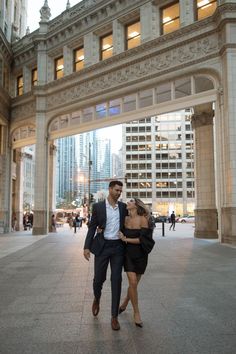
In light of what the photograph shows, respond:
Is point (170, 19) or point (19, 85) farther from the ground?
point (170, 19)

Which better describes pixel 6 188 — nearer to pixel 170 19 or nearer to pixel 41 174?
pixel 41 174

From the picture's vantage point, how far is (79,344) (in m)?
4.31

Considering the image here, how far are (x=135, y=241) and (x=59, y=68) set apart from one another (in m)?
24.6

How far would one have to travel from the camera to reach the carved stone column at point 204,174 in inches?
856

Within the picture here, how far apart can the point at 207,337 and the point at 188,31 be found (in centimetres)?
1769

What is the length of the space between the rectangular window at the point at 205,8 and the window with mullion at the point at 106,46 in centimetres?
627

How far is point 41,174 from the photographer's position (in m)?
26.4

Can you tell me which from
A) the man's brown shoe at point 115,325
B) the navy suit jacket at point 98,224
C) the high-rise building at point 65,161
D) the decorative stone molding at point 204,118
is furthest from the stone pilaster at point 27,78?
the high-rise building at point 65,161

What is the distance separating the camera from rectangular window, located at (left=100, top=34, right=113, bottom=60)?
2416 cm

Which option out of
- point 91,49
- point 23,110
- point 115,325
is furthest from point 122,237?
point 23,110

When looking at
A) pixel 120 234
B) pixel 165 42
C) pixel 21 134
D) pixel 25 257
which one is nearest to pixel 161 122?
pixel 21 134

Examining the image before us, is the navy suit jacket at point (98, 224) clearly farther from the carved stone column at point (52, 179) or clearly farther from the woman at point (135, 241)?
the carved stone column at point (52, 179)

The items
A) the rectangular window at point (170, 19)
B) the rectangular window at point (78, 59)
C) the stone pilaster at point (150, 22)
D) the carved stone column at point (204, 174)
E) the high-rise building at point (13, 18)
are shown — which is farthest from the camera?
the high-rise building at point (13, 18)

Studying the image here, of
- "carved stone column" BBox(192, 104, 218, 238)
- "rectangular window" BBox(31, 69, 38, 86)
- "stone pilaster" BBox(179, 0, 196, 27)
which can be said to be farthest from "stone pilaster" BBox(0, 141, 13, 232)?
"stone pilaster" BBox(179, 0, 196, 27)
